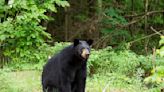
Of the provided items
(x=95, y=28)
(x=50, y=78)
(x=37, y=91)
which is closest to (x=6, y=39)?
(x=37, y=91)

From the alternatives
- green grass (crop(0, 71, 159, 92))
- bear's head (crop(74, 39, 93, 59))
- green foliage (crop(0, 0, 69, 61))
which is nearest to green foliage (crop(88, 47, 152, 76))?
green grass (crop(0, 71, 159, 92))

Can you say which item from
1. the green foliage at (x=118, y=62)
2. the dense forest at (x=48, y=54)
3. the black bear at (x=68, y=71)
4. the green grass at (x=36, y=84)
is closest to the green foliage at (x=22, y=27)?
the dense forest at (x=48, y=54)

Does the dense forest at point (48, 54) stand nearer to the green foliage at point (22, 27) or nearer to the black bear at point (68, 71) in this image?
the green foliage at point (22, 27)

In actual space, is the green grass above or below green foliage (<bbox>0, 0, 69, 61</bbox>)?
below

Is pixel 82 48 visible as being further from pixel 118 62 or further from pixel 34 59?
pixel 34 59

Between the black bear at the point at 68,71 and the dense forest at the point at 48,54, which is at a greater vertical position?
the black bear at the point at 68,71

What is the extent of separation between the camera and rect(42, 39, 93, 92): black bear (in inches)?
257

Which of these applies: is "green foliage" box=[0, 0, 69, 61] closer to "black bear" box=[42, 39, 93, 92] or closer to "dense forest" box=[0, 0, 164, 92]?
"dense forest" box=[0, 0, 164, 92]

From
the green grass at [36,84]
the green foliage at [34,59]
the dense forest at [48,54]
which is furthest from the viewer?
the green foliage at [34,59]

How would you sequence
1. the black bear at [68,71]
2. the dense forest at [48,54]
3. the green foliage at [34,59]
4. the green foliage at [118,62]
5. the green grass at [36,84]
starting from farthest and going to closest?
the green foliage at [118,62], the green foliage at [34,59], the dense forest at [48,54], the green grass at [36,84], the black bear at [68,71]

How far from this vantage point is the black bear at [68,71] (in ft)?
21.4

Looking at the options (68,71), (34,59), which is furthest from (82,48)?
(34,59)

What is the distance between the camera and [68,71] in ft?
21.5

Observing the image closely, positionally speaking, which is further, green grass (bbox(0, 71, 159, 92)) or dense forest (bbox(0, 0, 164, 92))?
dense forest (bbox(0, 0, 164, 92))
